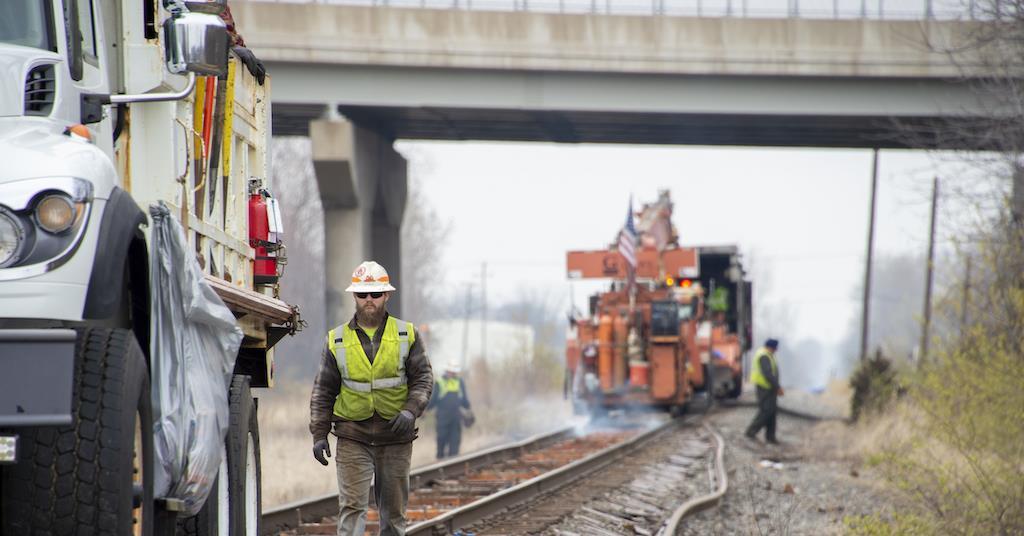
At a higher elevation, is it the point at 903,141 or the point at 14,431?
the point at 903,141

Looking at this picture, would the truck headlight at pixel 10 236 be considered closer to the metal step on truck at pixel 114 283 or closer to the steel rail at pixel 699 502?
the metal step on truck at pixel 114 283

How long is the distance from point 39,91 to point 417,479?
9299mm

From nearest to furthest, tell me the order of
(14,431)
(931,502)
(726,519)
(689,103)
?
(14,431) → (931,502) → (726,519) → (689,103)

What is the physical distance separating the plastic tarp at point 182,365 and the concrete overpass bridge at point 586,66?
2157 cm

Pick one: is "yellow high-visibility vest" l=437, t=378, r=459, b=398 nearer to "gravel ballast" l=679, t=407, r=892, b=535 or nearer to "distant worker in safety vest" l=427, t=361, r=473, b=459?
"distant worker in safety vest" l=427, t=361, r=473, b=459

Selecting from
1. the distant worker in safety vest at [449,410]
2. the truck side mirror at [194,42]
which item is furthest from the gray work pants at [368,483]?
the distant worker in safety vest at [449,410]

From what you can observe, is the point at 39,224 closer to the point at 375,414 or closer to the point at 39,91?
the point at 39,91

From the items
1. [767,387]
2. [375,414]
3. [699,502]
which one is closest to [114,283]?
[375,414]

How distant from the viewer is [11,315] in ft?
14.1

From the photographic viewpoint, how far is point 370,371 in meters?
7.56

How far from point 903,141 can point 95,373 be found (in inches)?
1028

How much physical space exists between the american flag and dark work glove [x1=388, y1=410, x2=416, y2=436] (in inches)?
715

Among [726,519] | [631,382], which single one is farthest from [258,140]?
[631,382]

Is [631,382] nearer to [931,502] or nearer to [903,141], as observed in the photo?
[903,141]
